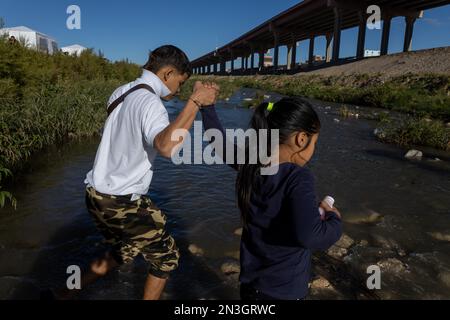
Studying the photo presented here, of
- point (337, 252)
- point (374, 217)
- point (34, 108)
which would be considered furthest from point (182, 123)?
point (34, 108)

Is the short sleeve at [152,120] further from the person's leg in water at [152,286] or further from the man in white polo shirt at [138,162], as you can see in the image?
the person's leg in water at [152,286]

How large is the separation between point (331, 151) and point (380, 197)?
Result: 3.48m

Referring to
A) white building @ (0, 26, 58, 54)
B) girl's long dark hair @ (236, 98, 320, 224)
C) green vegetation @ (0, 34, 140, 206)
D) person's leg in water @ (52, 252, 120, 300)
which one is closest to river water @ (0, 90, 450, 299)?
person's leg in water @ (52, 252, 120, 300)

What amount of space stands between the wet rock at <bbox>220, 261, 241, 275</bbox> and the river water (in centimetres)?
7

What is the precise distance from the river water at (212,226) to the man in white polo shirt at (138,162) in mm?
833

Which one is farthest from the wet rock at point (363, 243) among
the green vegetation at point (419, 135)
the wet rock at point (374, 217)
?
the green vegetation at point (419, 135)

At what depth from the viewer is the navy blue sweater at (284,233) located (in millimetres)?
1535

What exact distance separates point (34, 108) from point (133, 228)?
6.63 meters

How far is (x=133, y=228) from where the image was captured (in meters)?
2.40

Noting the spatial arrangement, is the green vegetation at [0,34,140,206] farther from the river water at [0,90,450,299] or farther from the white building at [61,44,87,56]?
the white building at [61,44,87,56]

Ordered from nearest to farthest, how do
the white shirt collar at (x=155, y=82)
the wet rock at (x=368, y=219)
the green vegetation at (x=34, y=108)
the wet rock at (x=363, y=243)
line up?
the white shirt collar at (x=155, y=82), the wet rock at (x=363, y=243), the wet rock at (x=368, y=219), the green vegetation at (x=34, y=108)

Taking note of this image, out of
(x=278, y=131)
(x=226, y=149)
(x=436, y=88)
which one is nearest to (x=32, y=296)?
(x=226, y=149)

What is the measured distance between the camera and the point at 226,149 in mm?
2141

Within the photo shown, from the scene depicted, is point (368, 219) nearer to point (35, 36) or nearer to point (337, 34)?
point (35, 36)
